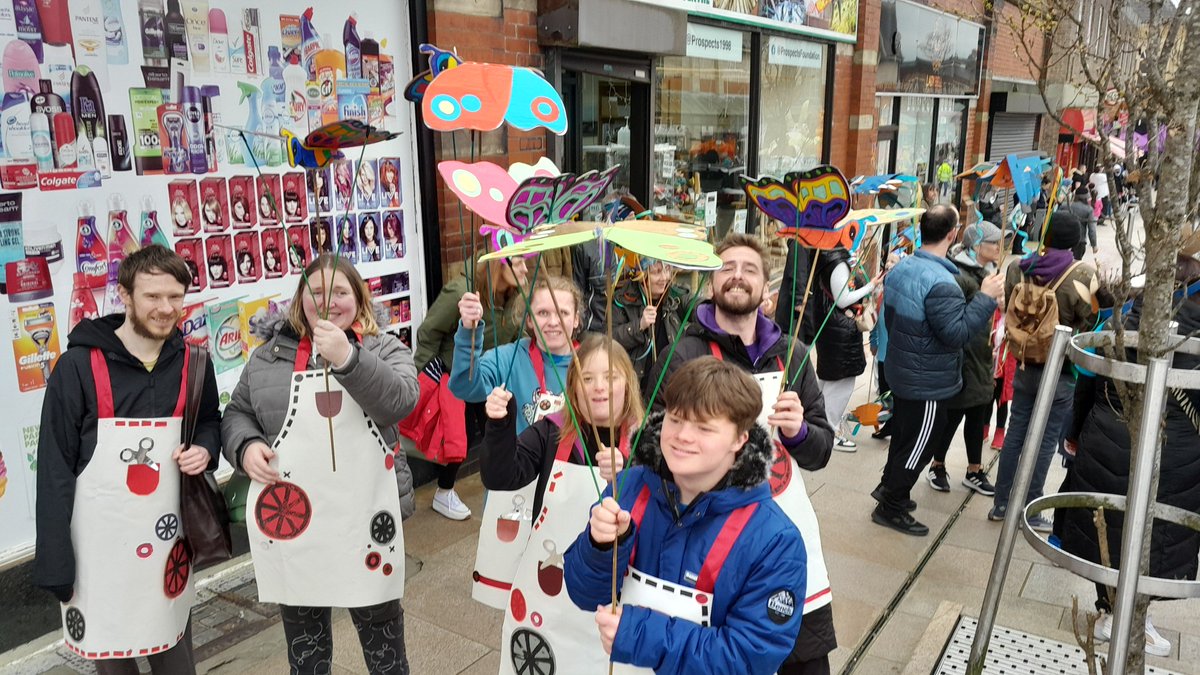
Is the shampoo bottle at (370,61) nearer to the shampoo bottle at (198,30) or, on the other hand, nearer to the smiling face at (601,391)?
the shampoo bottle at (198,30)

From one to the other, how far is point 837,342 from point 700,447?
403 centimetres

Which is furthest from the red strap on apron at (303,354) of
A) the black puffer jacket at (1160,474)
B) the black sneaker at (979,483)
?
the black sneaker at (979,483)

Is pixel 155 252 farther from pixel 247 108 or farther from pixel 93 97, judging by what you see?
pixel 247 108

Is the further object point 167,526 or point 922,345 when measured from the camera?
point 922,345

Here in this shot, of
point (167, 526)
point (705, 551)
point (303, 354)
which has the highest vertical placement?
point (303, 354)

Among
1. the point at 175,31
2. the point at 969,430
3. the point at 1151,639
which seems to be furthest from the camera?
the point at 969,430

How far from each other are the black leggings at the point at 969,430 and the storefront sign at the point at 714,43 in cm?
434

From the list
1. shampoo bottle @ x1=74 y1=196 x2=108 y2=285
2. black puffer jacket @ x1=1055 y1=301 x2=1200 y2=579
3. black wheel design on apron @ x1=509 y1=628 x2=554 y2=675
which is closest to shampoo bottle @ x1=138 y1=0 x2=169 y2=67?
shampoo bottle @ x1=74 y1=196 x2=108 y2=285


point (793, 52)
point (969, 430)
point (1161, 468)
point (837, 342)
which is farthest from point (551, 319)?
point (793, 52)

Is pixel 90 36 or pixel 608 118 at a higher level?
pixel 90 36

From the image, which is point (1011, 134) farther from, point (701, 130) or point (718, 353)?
point (718, 353)

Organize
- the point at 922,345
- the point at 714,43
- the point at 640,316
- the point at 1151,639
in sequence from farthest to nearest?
the point at 714,43, the point at 922,345, the point at 640,316, the point at 1151,639

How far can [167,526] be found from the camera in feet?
9.31

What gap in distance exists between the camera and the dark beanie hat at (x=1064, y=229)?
479cm
